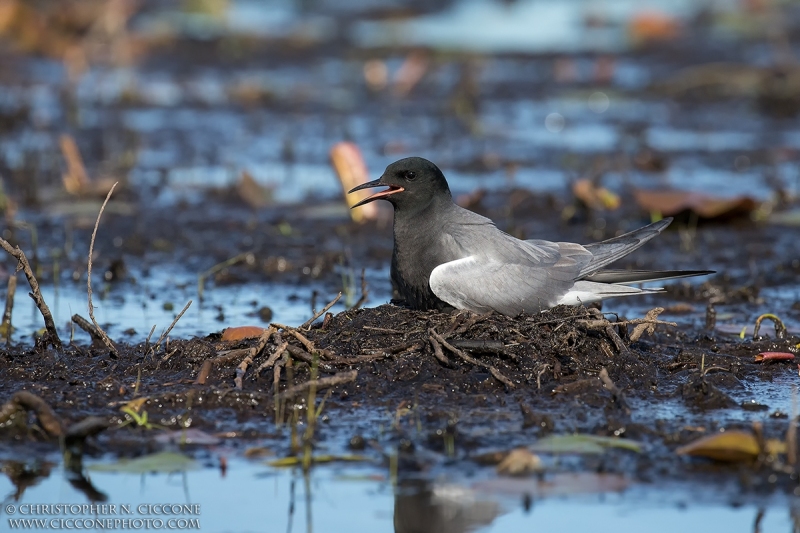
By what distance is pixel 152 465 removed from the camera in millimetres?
4582

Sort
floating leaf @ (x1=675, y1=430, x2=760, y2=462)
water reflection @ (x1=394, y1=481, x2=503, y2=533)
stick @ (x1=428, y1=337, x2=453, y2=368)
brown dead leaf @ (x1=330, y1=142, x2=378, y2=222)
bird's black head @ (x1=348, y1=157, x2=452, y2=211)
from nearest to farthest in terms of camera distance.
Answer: water reflection @ (x1=394, y1=481, x2=503, y2=533) < floating leaf @ (x1=675, y1=430, x2=760, y2=462) < stick @ (x1=428, y1=337, x2=453, y2=368) < bird's black head @ (x1=348, y1=157, x2=452, y2=211) < brown dead leaf @ (x1=330, y1=142, x2=378, y2=222)

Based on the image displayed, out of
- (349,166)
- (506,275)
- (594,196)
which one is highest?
(349,166)

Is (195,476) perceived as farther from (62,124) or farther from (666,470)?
(62,124)

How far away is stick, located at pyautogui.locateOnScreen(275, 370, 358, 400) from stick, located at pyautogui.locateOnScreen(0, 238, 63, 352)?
4.46ft

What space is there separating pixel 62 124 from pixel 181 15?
753 cm

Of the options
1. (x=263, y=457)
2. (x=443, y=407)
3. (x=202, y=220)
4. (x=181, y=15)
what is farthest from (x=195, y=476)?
(x=181, y=15)

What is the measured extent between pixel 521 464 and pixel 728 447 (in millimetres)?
798

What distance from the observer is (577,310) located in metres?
5.82

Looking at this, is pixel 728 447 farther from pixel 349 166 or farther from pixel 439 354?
pixel 349 166

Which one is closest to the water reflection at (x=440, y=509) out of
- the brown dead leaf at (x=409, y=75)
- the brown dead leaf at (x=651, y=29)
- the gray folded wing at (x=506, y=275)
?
the gray folded wing at (x=506, y=275)

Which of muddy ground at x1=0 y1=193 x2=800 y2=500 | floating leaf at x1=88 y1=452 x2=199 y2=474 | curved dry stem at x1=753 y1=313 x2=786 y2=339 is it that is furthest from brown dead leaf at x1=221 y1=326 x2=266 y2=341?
curved dry stem at x1=753 y1=313 x2=786 y2=339

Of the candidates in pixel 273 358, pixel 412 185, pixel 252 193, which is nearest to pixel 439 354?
pixel 273 358

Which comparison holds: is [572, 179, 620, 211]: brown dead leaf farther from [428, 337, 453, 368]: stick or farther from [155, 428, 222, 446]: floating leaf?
[155, 428, 222, 446]: floating leaf

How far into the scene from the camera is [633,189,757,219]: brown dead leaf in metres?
9.11
